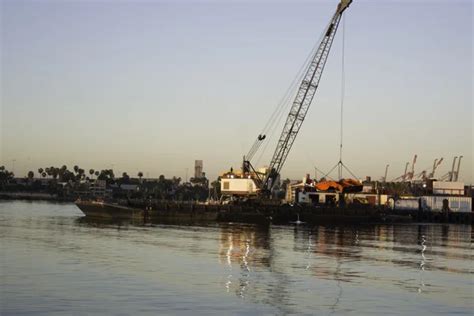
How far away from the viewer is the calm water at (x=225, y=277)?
34125 millimetres

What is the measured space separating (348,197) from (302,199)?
15352 millimetres

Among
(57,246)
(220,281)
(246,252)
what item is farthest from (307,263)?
(57,246)

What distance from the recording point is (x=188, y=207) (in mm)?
128875

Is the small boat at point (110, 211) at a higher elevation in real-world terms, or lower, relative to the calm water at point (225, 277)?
higher

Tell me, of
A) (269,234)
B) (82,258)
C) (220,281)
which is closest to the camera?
(220,281)

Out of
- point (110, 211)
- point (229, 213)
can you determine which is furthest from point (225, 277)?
point (110, 211)

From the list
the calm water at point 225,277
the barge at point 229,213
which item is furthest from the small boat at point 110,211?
the calm water at point 225,277

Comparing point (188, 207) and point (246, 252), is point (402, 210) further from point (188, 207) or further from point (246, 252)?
point (246, 252)

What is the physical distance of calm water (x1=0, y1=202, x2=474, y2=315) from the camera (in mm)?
34125

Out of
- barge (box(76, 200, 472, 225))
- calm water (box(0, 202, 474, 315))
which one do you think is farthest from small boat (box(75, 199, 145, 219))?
calm water (box(0, 202, 474, 315))

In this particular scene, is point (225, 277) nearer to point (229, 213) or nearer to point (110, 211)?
point (229, 213)

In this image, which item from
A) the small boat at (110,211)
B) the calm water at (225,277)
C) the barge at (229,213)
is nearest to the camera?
the calm water at (225,277)

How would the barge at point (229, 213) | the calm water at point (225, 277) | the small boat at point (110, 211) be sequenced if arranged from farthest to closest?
the small boat at point (110, 211) < the barge at point (229, 213) < the calm water at point (225, 277)

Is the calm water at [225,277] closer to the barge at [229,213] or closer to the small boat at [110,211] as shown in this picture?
the barge at [229,213]
